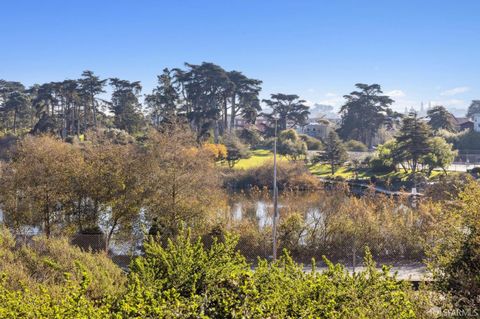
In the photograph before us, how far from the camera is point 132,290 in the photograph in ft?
21.1

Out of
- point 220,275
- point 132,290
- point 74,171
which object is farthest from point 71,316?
point 74,171

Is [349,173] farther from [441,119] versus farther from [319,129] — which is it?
[319,129]

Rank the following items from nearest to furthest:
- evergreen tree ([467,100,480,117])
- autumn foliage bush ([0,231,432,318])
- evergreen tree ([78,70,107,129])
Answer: autumn foliage bush ([0,231,432,318])
evergreen tree ([78,70,107,129])
evergreen tree ([467,100,480,117])

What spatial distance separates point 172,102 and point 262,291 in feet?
170

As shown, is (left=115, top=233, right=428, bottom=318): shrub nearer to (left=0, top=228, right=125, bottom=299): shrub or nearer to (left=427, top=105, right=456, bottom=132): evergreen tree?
(left=0, top=228, right=125, bottom=299): shrub

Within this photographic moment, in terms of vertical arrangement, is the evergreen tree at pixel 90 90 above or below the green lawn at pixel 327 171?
above

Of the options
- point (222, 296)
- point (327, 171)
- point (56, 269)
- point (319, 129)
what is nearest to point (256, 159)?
point (327, 171)

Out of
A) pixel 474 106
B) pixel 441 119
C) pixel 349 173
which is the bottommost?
pixel 349 173

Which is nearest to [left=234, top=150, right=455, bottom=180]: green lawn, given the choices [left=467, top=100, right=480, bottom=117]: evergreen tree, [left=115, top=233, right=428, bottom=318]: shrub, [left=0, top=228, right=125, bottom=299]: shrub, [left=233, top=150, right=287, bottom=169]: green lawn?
[left=233, top=150, right=287, bottom=169]: green lawn

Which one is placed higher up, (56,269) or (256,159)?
(256,159)

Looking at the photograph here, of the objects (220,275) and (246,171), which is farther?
(246,171)

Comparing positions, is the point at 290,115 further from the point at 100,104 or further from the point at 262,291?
the point at 262,291

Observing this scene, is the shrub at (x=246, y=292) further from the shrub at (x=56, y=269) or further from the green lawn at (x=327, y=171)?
the green lawn at (x=327, y=171)

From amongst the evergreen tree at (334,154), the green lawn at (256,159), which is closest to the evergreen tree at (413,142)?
the evergreen tree at (334,154)
